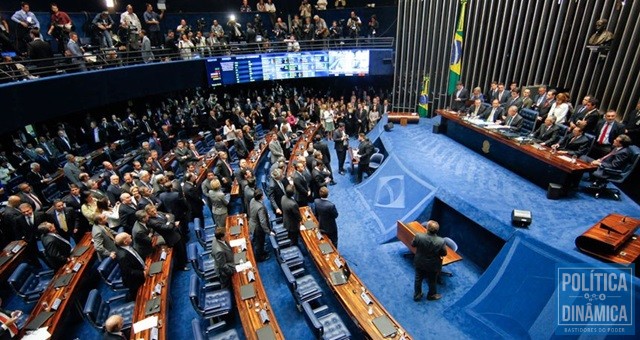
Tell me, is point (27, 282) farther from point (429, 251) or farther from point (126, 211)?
point (429, 251)

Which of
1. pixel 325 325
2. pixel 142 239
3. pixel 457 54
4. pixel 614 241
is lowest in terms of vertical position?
pixel 325 325

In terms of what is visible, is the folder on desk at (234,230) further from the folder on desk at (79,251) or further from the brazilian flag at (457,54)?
the brazilian flag at (457,54)

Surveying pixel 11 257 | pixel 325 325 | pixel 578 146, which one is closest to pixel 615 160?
pixel 578 146

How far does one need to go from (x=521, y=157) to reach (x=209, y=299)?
708 centimetres

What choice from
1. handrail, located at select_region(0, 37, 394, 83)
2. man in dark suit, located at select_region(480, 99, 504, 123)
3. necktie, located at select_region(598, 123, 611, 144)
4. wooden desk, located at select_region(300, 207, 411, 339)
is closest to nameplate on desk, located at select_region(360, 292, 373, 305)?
wooden desk, located at select_region(300, 207, 411, 339)

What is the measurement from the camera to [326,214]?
Result: 6410mm

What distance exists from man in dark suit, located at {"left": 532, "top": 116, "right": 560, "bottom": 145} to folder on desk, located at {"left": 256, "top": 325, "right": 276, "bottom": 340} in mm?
6844

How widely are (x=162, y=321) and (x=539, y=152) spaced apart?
752 cm

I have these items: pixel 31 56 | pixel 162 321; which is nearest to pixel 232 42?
pixel 31 56

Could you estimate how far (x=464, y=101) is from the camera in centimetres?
1118

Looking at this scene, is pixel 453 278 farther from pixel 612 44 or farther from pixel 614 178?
pixel 612 44

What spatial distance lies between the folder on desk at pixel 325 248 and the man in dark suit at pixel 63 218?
504 centimetres

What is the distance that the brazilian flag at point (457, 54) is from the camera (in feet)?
40.7

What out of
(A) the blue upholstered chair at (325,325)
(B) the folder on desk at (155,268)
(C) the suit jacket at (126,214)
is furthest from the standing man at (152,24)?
(A) the blue upholstered chair at (325,325)
